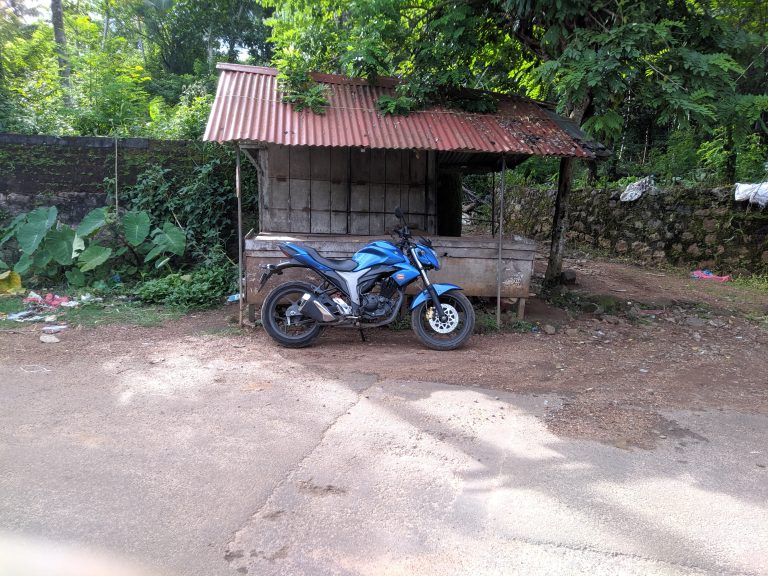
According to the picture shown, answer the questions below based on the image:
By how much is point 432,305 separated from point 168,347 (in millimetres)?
2775

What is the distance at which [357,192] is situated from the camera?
7969 millimetres

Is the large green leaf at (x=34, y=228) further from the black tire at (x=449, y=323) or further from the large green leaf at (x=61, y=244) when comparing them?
the black tire at (x=449, y=323)

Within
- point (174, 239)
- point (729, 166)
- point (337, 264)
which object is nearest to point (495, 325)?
point (337, 264)

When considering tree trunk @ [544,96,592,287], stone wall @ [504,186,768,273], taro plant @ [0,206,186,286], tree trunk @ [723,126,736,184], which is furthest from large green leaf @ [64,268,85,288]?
tree trunk @ [723,126,736,184]

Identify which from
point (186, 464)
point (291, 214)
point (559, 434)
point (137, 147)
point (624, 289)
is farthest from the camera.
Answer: point (624, 289)

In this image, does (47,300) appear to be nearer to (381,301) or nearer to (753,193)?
(381,301)

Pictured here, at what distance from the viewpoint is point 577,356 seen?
5.66m

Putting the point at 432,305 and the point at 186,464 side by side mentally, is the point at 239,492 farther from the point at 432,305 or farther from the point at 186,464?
the point at 432,305

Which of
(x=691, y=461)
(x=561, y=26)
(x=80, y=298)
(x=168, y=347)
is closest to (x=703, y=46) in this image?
(x=561, y=26)

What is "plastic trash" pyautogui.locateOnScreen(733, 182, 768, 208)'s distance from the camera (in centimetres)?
983

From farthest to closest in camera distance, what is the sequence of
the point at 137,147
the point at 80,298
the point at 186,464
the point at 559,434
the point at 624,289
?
the point at 624,289 → the point at 137,147 → the point at 80,298 → the point at 559,434 → the point at 186,464

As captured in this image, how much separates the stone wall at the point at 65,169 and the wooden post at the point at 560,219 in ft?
20.4

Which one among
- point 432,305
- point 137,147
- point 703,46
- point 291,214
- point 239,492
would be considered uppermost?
point 703,46

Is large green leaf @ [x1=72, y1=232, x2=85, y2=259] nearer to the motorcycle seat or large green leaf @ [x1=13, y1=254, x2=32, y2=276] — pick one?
large green leaf @ [x1=13, y1=254, x2=32, y2=276]
